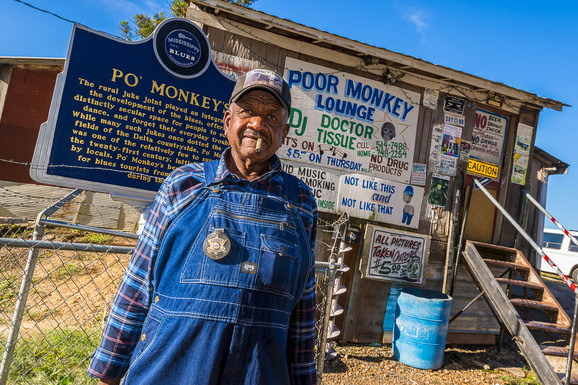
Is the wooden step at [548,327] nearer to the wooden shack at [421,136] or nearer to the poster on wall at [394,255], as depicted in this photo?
the wooden shack at [421,136]

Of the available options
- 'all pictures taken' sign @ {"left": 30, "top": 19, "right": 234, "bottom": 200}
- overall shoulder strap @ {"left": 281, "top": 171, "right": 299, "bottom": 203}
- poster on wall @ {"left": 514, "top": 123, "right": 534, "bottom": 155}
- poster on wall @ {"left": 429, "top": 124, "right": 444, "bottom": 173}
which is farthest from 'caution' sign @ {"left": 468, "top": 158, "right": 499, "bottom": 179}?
overall shoulder strap @ {"left": 281, "top": 171, "right": 299, "bottom": 203}

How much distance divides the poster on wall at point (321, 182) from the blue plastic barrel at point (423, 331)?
6.17 feet

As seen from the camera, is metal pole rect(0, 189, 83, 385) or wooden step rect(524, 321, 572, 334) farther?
wooden step rect(524, 321, 572, 334)

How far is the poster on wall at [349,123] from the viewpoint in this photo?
222 inches

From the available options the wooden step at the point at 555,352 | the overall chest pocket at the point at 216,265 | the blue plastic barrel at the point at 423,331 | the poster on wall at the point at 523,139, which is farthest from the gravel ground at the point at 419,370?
the poster on wall at the point at 523,139

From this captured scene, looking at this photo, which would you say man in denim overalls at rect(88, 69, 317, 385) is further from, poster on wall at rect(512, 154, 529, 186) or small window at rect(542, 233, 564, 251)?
small window at rect(542, 233, 564, 251)

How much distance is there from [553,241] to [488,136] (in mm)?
14631

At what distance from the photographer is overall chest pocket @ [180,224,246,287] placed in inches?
51.4

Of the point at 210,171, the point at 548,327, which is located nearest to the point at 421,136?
the point at 548,327

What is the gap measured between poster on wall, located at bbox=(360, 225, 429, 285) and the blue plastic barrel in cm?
62

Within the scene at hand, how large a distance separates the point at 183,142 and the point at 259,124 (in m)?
2.09

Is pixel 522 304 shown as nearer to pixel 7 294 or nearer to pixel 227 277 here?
pixel 227 277

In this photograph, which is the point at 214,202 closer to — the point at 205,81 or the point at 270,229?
the point at 270,229

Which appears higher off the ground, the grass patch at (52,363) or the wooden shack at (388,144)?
the wooden shack at (388,144)
